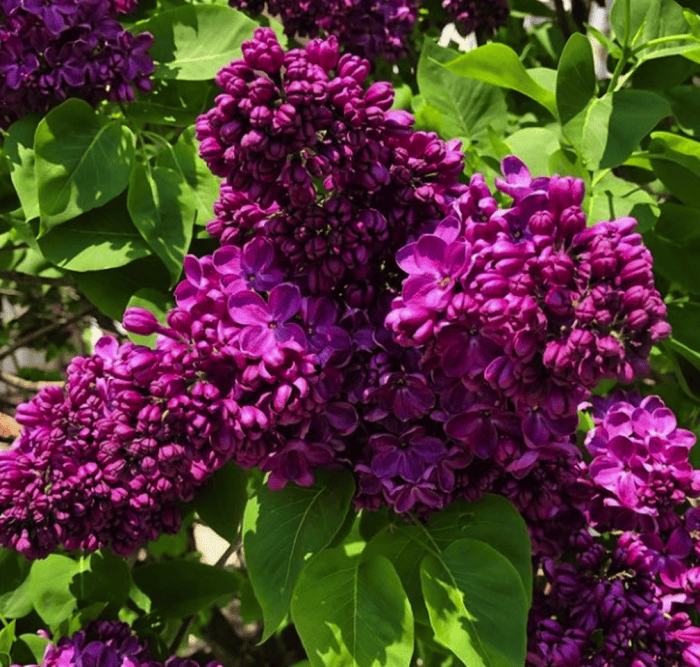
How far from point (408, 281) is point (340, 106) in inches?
9.7

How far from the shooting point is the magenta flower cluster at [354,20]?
1.85m

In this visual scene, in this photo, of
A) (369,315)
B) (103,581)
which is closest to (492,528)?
(369,315)

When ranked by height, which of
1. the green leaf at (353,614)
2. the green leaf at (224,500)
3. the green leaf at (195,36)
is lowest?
the green leaf at (224,500)

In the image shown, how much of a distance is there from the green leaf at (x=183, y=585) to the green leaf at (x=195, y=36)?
0.99m

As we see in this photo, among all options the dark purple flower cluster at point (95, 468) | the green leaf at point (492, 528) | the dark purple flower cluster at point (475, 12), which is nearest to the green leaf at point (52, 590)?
the dark purple flower cluster at point (95, 468)

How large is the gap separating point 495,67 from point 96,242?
764mm

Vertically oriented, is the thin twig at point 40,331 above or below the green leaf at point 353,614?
below

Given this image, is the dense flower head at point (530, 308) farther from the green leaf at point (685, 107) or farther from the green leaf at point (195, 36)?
the green leaf at point (685, 107)

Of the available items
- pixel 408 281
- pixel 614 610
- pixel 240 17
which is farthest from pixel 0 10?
pixel 614 610

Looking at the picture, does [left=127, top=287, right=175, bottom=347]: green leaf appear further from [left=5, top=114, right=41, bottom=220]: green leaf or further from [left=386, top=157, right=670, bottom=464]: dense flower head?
[left=386, top=157, right=670, bottom=464]: dense flower head

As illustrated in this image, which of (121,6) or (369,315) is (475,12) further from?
(369,315)

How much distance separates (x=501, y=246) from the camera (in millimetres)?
1019

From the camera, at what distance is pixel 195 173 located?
166 centimetres

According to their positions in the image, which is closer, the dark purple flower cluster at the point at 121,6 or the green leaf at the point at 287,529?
the green leaf at the point at 287,529
